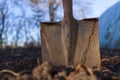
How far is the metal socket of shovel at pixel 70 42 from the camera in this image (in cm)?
418

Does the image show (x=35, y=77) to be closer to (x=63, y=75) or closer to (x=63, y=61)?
(x=63, y=75)

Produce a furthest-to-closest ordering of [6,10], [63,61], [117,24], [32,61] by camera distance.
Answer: [6,10] → [117,24] → [32,61] → [63,61]

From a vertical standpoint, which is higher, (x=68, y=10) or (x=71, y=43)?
(x=68, y=10)

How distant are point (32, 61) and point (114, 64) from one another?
97cm

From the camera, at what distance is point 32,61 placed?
181 inches

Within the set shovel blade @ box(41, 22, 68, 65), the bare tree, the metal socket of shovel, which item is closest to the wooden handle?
the metal socket of shovel

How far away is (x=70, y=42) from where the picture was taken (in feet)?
13.9

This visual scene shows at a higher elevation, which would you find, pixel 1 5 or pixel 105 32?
pixel 1 5

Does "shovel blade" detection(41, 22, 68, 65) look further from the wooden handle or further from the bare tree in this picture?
the bare tree

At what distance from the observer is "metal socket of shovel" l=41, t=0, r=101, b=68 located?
4180mm

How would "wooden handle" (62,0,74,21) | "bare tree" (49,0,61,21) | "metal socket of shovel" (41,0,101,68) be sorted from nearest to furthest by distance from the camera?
"metal socket of shovel" (41,0,101,68)
"wooden handle" (62,0,74,21)
"bare tree" (49,0,61,21)

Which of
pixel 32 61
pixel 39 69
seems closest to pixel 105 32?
pixel 32 61

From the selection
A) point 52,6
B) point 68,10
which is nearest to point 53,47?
point 68,10

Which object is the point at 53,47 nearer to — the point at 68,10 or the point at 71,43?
the point at 71,43
